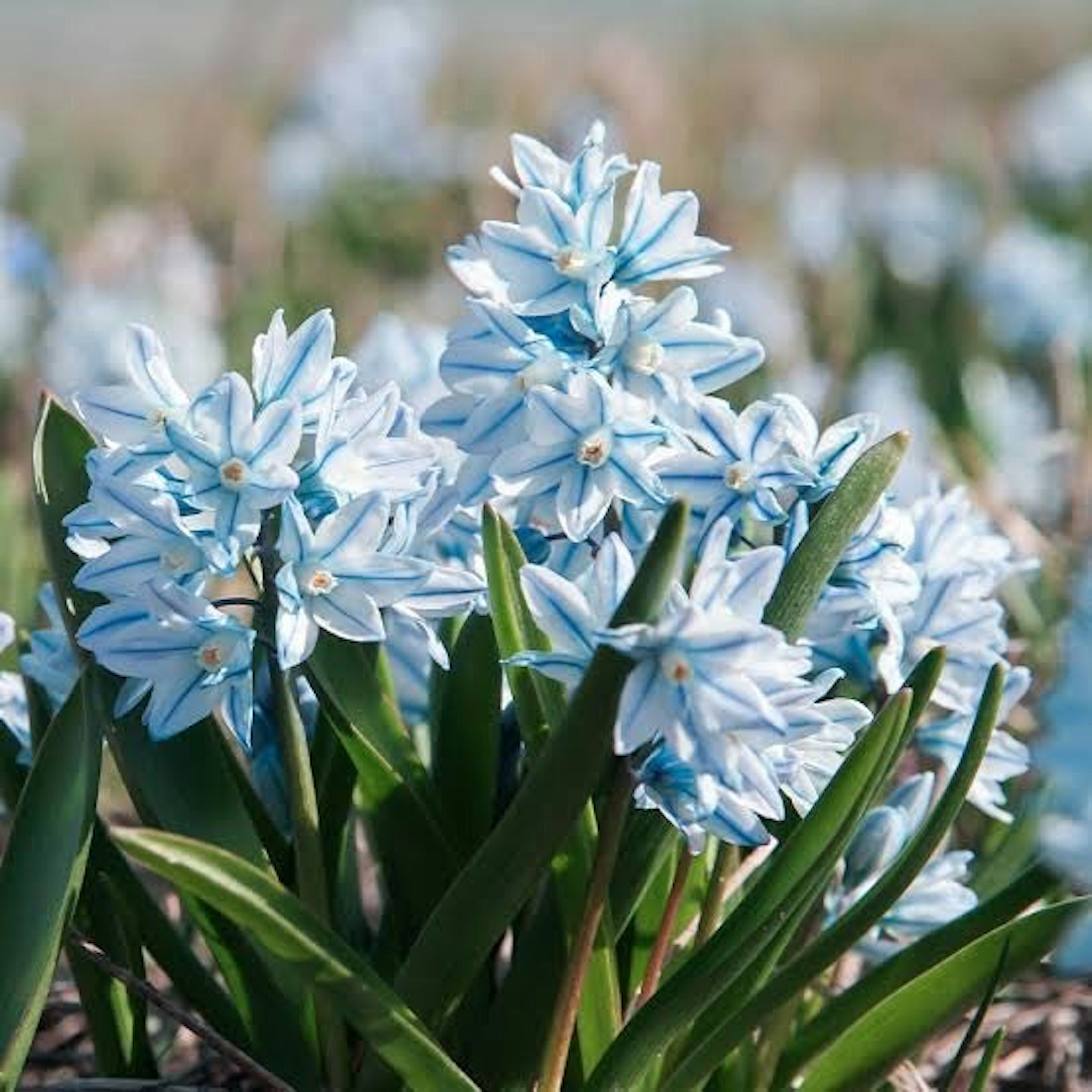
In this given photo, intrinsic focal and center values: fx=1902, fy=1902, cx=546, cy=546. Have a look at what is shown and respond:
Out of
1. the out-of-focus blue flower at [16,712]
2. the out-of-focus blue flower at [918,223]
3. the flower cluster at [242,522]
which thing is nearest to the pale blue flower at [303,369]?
the flower cluster at [242,522]

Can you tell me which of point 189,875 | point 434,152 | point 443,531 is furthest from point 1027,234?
point 189,875

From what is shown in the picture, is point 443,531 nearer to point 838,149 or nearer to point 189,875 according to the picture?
point 189,875

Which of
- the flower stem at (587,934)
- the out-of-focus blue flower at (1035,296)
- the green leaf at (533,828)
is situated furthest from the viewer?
the out-of-focus blue flower at (1035,296)

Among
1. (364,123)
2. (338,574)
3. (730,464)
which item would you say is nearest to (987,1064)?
(730,464)

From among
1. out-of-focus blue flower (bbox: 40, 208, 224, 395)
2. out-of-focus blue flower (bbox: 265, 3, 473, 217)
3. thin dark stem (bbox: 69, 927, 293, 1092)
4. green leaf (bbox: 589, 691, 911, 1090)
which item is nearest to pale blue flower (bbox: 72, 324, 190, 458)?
thin dark stem (bbox: 69, 927, 293, 1092)

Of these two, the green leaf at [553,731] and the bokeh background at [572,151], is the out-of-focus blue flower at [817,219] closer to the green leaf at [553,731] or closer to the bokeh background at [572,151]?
the bokeh background at [572,151]

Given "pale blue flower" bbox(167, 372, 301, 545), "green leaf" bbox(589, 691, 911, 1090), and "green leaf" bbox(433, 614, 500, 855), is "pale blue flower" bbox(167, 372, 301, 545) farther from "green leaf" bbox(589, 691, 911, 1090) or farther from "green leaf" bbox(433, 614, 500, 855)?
"green leaf" bbox(589, 691, 911, 1090)
